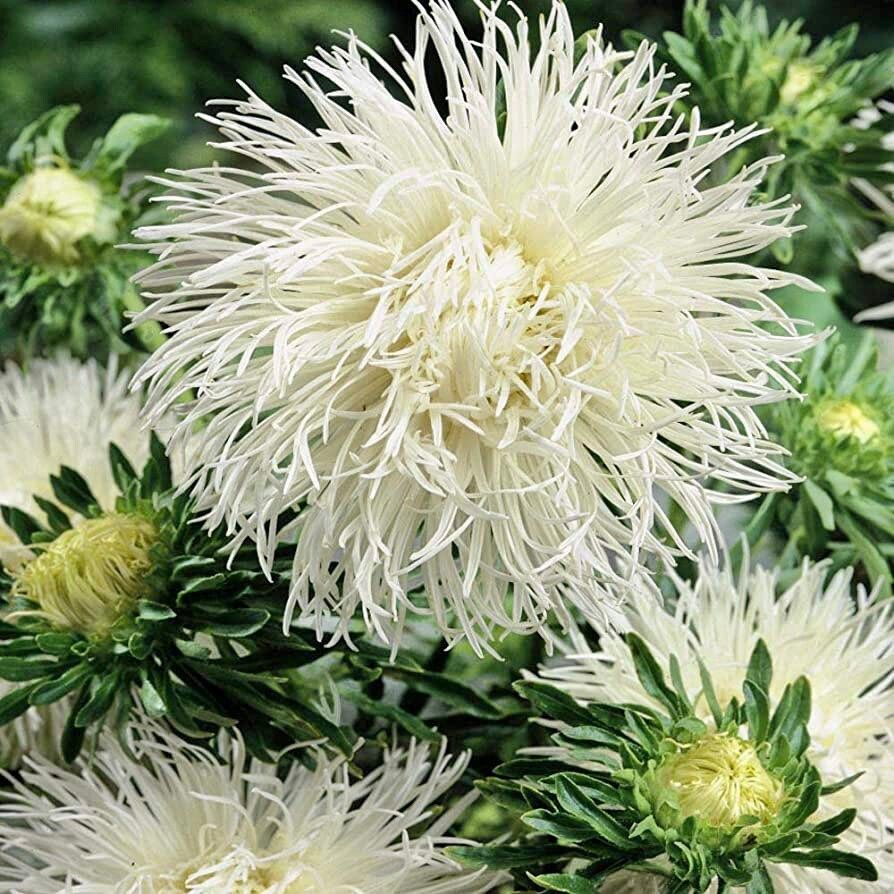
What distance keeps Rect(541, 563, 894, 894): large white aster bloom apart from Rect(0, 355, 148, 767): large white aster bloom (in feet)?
0.68

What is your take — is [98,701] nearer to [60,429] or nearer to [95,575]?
[95,575]

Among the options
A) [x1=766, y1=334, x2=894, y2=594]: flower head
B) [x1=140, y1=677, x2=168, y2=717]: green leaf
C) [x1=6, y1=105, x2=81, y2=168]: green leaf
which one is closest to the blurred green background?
[x1=6, y1=105, x2=81, y2=168]: green leaf

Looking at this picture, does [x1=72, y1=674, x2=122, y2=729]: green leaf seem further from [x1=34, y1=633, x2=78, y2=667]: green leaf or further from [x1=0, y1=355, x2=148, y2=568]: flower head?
[x1=0, y1=355, x2=148, y2=568]: flower head

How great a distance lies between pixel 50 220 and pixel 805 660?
0.35 meters

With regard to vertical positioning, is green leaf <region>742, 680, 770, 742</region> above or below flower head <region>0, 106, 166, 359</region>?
below

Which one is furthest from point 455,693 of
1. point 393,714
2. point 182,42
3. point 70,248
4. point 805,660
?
point 182,42

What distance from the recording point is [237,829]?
0.49 metres

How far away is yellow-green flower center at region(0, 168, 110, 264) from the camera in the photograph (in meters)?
0.59

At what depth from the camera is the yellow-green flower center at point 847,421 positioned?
541 millimetres

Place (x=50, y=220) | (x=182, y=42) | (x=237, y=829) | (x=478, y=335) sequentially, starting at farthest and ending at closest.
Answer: (x=182, y=42)
(x=50, y=220)
(x=237, y=829)
(x=478, y=335)

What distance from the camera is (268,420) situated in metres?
0.41

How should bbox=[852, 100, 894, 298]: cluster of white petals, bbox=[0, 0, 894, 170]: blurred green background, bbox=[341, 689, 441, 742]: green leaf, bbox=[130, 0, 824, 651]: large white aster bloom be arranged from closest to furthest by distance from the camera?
1. bbox=[130, 0, 824, 651]: large white aster bloom
2. bbox=[341, 689, 441, 742]: green leaf
3. bbox=[852, 100, 894, 298]: cluster of white petals
4. bbox=[0, 0, 894, 170]: blurred green background

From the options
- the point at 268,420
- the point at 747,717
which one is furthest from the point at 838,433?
the point at 268,420

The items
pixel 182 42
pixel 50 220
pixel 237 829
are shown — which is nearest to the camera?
pixel 237 829
